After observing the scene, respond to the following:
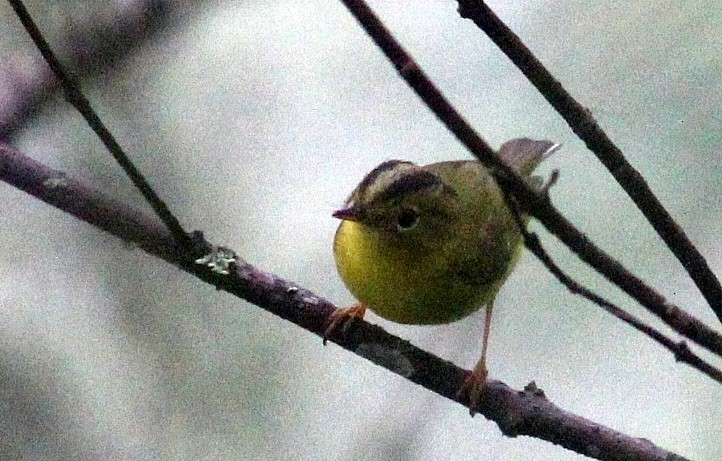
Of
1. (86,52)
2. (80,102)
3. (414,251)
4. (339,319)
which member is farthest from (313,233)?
(80,102)

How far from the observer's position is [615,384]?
217cm

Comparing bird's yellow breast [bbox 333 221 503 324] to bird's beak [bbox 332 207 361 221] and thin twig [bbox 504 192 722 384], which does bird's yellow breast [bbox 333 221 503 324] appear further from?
thin twig [bbox 504 192 722 384]

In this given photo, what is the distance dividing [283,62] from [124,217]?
159 centimetres

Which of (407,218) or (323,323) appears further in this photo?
(407,218)

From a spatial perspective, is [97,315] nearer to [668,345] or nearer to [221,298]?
[221,298]

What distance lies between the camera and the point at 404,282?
139 cm

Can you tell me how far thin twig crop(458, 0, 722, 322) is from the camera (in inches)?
22.2

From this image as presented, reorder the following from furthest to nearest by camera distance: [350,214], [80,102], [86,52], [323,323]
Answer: [86,52] → [350,214] → [323,323] → [80,102]

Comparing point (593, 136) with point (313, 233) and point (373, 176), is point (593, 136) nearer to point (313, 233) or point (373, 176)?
point (373, 176)

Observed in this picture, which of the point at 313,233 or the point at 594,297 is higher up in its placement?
the point at 594,297

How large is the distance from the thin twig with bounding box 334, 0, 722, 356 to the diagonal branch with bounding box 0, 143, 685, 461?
43 centimetres

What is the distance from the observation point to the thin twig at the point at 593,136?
56 centimetres

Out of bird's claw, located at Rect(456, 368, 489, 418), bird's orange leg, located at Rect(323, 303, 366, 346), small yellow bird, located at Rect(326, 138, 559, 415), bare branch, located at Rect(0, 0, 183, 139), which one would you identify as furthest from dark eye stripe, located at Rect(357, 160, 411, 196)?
bare branch, located at Rect(0, 0, 183, 139)

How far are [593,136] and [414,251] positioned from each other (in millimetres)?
801
